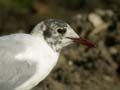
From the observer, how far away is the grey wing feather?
398 cm

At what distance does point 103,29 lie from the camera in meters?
6.02

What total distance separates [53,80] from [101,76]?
49 centimetres

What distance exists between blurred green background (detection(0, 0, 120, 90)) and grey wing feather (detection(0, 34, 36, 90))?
2.90 ft

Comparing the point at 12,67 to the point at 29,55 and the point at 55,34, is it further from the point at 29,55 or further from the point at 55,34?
the point at 55,34

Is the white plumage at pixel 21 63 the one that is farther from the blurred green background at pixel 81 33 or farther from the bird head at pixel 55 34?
the blurred green background at pixel 81 33

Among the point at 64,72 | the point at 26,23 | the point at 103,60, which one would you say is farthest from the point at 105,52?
the point at 26,23

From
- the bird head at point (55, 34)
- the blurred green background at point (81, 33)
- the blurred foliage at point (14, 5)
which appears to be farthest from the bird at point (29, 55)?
the blurred foliage at point (14, 5)

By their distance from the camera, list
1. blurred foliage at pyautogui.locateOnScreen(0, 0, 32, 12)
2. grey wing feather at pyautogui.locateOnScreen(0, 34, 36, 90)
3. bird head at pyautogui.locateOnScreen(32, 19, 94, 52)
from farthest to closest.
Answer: blurred foliage at pyautogui.locateOnScreen(0, 0, 32, 12), bird head at pyautogui.locateOnScreen(32, 19, 94, 52), grey wing feather at pyautogui.locateOnScreen(0, 34, 36, 90)

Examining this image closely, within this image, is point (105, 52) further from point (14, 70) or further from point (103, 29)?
point (14, 70)

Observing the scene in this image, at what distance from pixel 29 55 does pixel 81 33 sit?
1909 mm

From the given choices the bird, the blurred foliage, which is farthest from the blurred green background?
the bird

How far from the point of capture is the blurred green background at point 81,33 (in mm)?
5209

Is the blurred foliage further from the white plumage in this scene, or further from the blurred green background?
the white plumage

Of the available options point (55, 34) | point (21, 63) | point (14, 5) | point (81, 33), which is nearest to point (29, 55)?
point (21, 63)
